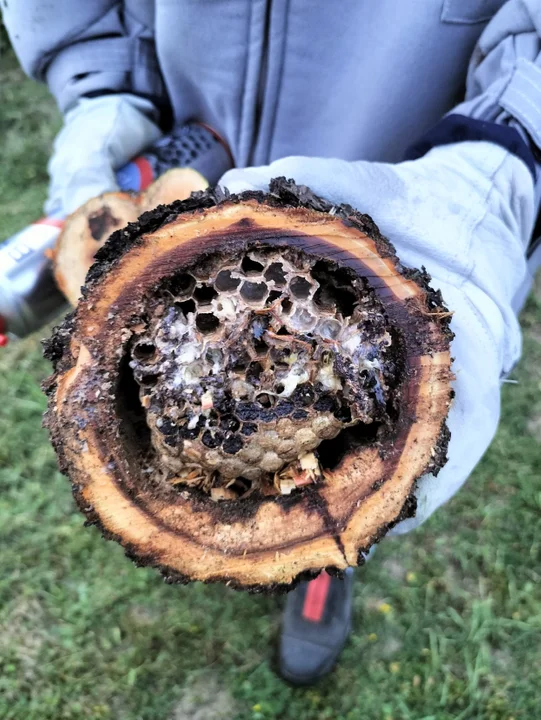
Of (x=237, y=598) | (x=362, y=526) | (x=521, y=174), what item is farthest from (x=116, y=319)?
(x=237, y=598)

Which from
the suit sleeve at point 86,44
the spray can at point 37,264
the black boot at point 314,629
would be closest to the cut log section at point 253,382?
the spray can at point 37,264

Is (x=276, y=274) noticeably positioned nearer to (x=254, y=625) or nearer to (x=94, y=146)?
(x=94, y=146)

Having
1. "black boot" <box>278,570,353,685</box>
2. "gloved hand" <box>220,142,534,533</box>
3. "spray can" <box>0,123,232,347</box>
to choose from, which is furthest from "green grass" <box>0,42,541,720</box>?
"gloved hand" <box>220,142,534,533</box>

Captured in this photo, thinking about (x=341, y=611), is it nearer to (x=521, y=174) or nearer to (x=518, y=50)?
(x=521, y=174)

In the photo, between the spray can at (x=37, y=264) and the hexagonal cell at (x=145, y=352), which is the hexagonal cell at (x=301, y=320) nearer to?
the hexagonal cell at (x=145, y=352)

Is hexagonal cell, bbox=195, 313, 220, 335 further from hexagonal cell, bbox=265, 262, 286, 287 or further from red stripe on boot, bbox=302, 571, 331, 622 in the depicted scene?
red stripe on boot, bbox=302, 571, 331, 622
